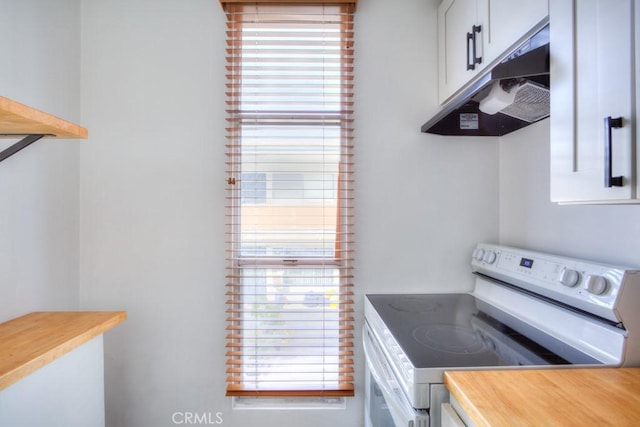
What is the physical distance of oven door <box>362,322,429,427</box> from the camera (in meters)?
0.82

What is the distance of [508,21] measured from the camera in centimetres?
99

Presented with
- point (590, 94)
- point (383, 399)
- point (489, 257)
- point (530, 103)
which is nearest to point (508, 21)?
point (530, 103)

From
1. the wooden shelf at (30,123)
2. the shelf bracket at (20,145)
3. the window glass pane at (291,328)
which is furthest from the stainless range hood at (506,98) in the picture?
the shelf bracket at (20,145)

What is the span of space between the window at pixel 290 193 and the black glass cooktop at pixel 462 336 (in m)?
0.34

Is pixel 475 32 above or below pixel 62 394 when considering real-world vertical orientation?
above

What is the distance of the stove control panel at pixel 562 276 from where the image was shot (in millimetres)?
849

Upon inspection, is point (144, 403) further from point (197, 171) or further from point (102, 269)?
point (197, 171)

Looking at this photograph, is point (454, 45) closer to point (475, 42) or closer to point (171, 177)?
point (475, 42)

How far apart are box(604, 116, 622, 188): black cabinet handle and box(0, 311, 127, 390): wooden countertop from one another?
164 centimetres

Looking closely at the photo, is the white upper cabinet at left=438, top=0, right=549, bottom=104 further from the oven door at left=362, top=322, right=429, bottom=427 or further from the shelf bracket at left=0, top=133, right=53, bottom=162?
the shelf bracket at left=0, top=133, right=53, bottom=162

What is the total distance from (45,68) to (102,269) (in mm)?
992

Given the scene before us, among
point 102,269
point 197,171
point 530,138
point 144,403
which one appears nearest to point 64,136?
point 197,171

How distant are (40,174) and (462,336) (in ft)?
6.30

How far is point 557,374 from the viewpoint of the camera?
79 cm
